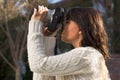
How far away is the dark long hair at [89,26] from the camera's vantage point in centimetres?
211

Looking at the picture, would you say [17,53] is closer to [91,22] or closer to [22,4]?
[22,4]

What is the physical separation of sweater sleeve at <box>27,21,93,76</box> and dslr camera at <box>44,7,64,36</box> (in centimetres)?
8

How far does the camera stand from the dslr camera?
6.98ft

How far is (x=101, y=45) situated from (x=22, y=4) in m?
7.98

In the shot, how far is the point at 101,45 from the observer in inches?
84.6

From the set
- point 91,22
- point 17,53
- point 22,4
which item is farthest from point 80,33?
point 17,53

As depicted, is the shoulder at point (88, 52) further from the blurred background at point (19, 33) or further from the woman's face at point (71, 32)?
the blurred background at point (19, 33)

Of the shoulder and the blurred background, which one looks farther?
the blurred background

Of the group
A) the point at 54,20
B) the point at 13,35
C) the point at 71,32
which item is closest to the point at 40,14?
the point at 54,20

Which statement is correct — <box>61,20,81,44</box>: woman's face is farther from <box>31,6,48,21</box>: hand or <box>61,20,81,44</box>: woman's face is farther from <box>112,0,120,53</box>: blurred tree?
<box>112,0,120,53</box>: blurred tree

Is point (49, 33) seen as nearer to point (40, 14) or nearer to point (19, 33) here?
point (40, 14)

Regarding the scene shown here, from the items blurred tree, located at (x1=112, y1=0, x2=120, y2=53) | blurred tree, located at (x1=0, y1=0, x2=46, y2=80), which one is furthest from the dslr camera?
blurred tree, located at (x1=112, y1=0, x2=120, y2=53)

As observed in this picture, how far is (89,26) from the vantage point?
2.11 metres

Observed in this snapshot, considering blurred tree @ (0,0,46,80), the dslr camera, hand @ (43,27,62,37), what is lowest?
blurred tree @ (0,0,46,80)
